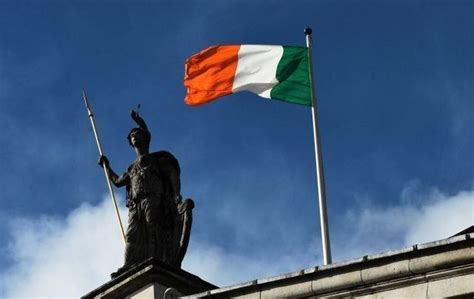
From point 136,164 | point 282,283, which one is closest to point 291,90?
point 136,164

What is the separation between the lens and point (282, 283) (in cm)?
2158

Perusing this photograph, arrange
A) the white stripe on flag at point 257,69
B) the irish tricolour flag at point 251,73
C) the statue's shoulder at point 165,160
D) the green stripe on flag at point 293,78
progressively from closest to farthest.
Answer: the statue's shoulder at point 165,160, the green stripe on flag at point 293,78, the irish tricolour flag at point 251,73, the white stripe on flag at point 257,69

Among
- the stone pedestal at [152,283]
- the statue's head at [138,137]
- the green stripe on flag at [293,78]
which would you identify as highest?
the green stripe on flag at [293,78]

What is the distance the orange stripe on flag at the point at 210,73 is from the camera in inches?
1176

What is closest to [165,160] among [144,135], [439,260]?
[144,135]

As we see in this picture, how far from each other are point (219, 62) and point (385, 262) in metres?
10.7

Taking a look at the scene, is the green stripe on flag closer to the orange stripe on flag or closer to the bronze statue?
the orange stripe on flag

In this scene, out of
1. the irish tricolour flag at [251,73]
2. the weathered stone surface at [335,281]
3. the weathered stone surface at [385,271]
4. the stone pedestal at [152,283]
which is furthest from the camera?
the irish tricolour flag at [251,73]

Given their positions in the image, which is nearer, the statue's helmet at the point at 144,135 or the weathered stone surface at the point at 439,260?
the weathered stone surface at the point at 439,260

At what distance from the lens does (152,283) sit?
24344 millimetres

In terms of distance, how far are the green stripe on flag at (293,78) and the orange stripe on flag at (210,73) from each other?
3.55ft

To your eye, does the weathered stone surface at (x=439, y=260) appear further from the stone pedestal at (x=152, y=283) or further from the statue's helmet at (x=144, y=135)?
the statue's helmet at (x=144, y=135)

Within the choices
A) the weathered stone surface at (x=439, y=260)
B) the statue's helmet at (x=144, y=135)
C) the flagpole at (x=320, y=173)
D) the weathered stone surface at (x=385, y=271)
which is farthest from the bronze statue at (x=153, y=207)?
the weathered stone surface at (x=439, y=260)

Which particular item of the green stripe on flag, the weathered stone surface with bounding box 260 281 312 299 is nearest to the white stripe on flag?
the green stripe on flag
